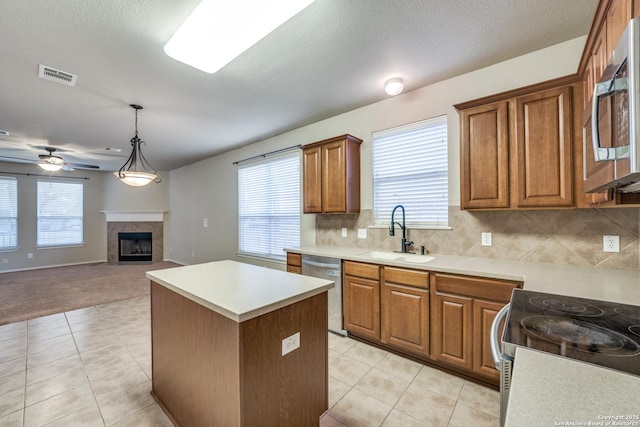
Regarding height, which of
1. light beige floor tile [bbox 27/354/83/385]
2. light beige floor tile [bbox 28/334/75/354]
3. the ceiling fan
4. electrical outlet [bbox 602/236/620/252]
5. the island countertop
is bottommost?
light beige floor tile [bbox 27/354/83/385]

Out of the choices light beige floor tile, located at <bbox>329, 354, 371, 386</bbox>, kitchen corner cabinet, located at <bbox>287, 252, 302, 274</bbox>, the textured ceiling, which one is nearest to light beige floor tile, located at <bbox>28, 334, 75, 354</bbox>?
kitchen corner cabinet, located at <bbox>287, 252, 302, 274</bbox>

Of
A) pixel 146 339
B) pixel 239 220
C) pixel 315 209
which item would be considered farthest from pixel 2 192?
pixel 315 209

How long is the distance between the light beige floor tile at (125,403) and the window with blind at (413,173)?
2.62m

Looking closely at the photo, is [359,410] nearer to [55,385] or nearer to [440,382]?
[440,382]

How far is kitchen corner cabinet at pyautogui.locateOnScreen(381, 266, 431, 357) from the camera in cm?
227

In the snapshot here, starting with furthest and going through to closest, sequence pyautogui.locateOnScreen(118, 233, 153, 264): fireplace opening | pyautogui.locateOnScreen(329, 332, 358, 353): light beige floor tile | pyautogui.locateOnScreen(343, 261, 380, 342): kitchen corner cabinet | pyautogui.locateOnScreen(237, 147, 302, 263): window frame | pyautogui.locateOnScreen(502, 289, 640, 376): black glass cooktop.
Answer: pyautogui.locateOnScreen(118, 233, 153, 264): fireplace opening < pyautogui.locateOnScreen(237, 147, 302, 263): window frame < pyautogui.locateOnScreen(329, 332, 358, 353): light beige floor tile < pyautogui.locateOnScreen(343, 261, 380, 342): kitchen corner cabinet < pyautogui.locateOnScreen(502, 289, 640, 376): black glass cooktop

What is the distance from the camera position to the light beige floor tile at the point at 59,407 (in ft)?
5.84

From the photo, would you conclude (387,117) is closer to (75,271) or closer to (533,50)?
(533,50)

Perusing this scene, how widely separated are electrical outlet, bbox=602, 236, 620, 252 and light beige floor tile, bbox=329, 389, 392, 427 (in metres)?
1.92

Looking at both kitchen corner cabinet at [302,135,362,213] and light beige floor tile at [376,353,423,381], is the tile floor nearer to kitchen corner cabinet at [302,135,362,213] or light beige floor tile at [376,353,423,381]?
light beige floor tile at [376,353,423,381]

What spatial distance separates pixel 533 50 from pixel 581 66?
0.57 m

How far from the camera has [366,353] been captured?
8.41 ft

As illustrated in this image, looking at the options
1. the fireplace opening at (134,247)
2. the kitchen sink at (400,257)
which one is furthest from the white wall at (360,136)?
the fireplace opening at (134,247)

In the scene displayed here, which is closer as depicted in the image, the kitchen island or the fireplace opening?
the kitchen island
